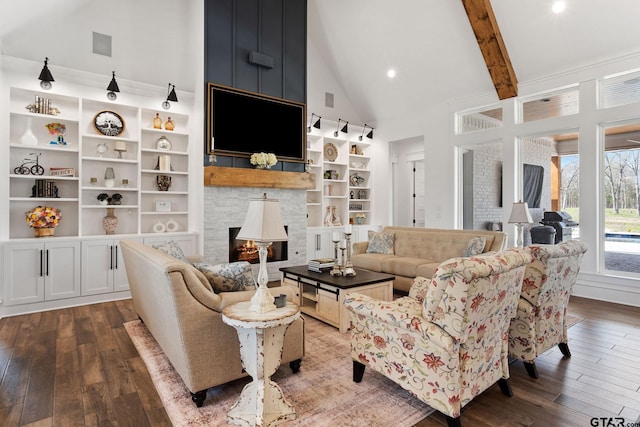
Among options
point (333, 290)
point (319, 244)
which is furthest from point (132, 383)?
point (319, 244)

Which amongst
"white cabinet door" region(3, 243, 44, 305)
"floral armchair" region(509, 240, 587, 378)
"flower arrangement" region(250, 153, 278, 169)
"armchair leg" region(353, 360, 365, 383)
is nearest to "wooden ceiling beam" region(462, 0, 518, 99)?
"flower arrangement" region(250, 153, 278, 169)

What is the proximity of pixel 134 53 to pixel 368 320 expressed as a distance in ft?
17.2

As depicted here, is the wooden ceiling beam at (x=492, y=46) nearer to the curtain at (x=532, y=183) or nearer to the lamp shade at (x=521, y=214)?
the curtain at (x=532, y=183)

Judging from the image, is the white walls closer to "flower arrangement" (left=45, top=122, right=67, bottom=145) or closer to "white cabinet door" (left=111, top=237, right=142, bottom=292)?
"flower arrangement" (left=45, top=122, right=67, bottom=145)

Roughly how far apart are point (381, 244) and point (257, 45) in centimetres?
379

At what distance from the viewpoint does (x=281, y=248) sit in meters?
6.07

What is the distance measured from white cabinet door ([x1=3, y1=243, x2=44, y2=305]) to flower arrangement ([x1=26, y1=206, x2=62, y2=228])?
0.30 meters

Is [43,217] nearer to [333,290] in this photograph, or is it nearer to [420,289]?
[333,290]

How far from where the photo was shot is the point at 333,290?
3504 mm

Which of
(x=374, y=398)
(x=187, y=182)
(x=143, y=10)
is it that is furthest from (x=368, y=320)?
(x=143, y=10)

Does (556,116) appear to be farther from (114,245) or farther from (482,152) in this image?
(114,245)

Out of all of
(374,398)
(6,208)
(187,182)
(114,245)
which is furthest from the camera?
(187,182)

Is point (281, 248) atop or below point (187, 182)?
below

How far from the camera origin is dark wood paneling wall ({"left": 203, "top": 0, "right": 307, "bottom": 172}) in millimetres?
5246
